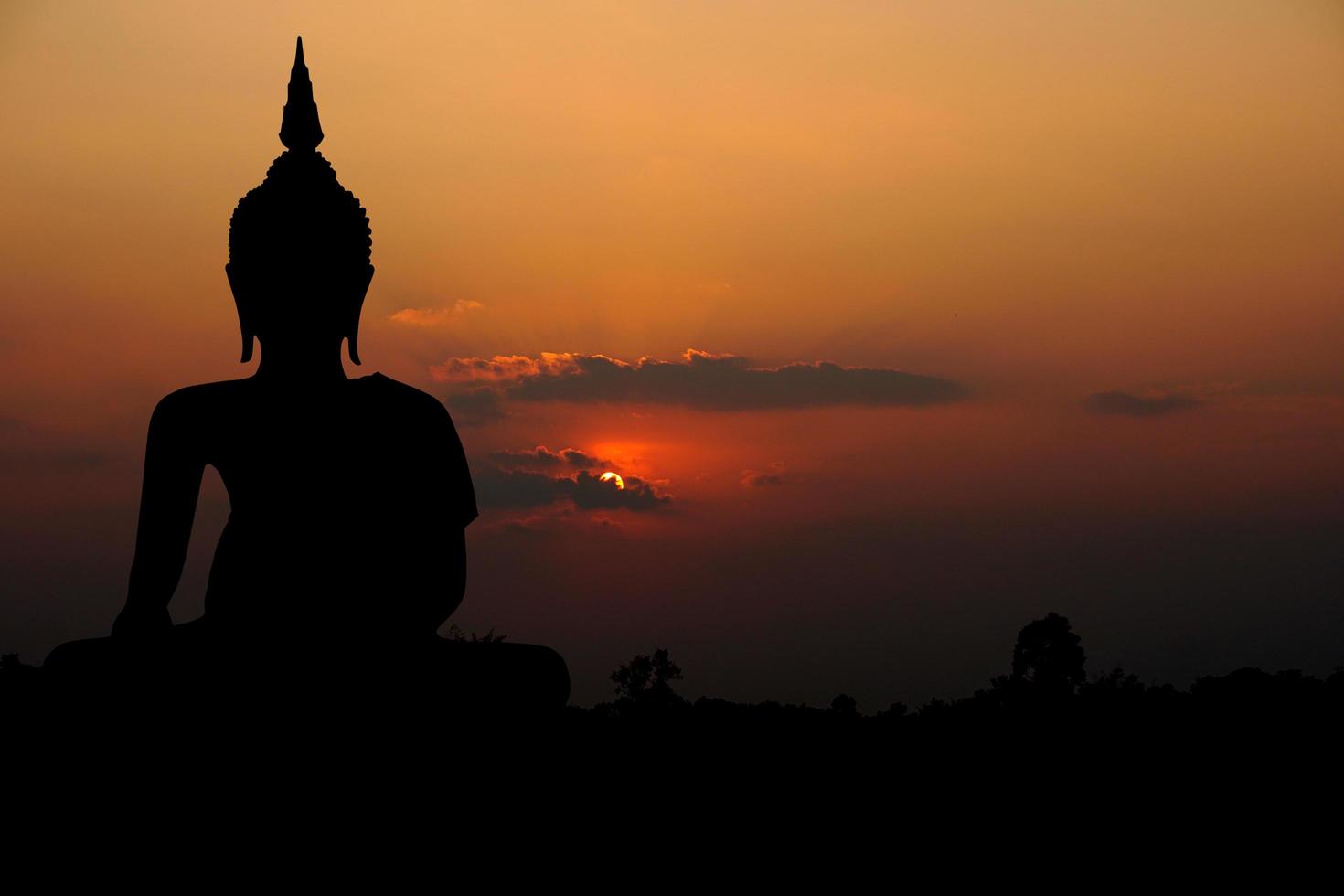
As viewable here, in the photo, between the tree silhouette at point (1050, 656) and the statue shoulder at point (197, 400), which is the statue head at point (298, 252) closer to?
the statue shoulder at point (197, 400)

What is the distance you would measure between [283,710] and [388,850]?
1.01 metres

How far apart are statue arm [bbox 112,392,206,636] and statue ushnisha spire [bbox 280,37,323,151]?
1891mm

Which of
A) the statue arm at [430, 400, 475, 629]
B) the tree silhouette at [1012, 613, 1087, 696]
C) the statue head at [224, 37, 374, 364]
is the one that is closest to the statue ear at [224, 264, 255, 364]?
the statue head at [224, 37, 374, 364]

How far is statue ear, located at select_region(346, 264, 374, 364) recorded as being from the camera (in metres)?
10.4

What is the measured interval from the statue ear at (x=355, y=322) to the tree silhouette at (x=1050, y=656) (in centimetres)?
818

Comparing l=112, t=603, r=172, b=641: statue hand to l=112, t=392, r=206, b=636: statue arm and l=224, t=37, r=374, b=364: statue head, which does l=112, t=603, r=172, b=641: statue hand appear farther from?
l=224, t=37, r=374, b=364: statue head

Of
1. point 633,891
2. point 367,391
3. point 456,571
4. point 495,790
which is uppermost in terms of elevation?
point 367,391

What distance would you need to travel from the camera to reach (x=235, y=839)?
28.5 feet

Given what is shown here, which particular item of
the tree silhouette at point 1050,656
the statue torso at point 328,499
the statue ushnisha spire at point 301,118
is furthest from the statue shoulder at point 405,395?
the tree silhouette at point 1050,656

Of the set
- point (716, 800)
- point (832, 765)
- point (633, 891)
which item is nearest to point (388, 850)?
point (633, 891)

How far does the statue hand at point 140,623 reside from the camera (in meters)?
9.72

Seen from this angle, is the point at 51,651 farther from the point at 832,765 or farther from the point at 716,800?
the point at 832,765

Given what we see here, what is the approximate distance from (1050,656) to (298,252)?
373 inches

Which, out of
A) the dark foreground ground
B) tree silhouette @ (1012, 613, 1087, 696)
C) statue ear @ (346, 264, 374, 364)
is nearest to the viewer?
the dark foreground ground
